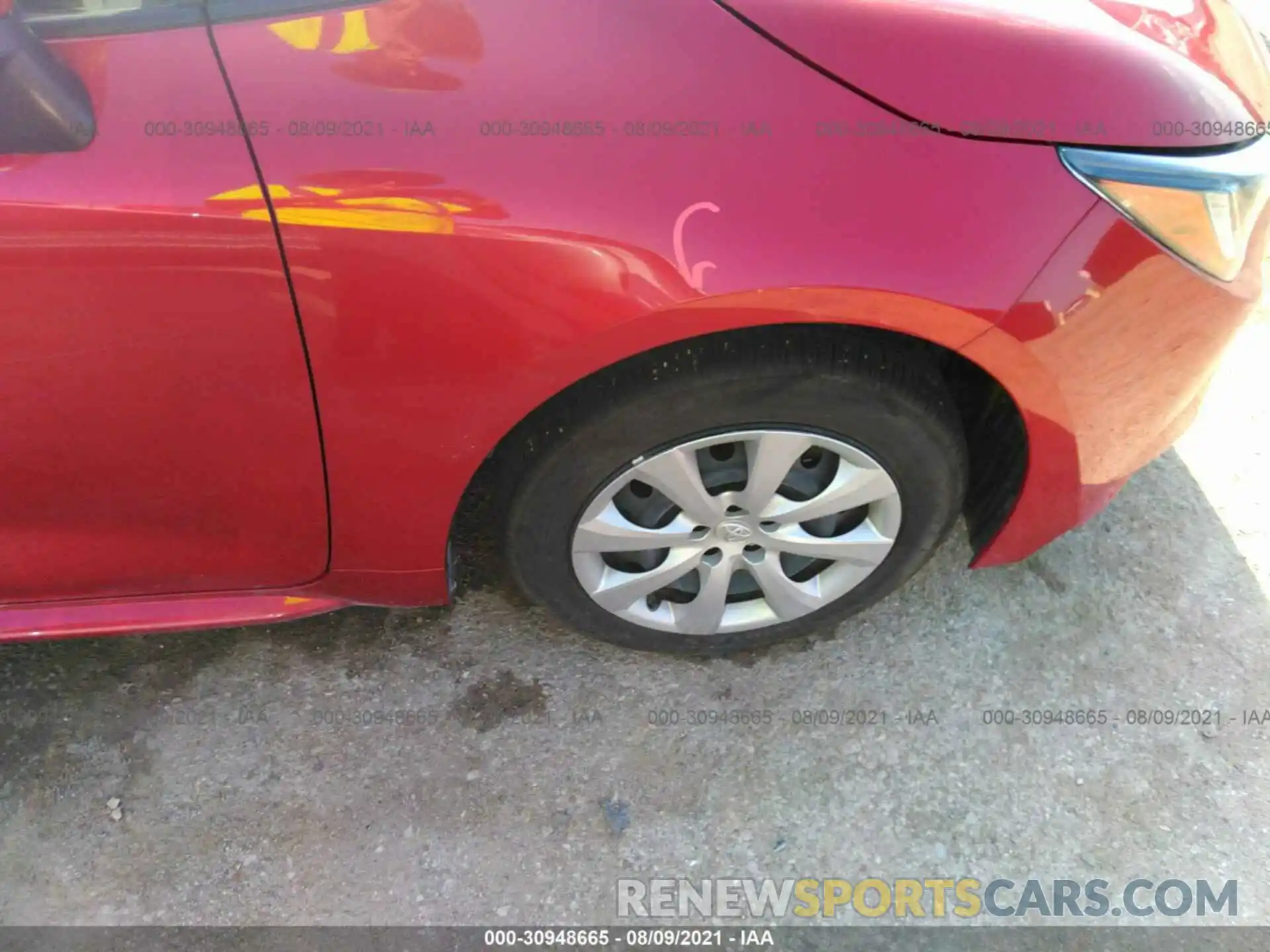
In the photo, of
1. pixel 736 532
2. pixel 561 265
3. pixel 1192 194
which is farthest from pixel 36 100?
pixel 1192 194

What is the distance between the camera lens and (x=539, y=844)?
1689 millimetres

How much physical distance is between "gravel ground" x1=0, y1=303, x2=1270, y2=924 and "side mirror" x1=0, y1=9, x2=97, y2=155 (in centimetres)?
111

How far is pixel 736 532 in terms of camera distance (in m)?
1.63

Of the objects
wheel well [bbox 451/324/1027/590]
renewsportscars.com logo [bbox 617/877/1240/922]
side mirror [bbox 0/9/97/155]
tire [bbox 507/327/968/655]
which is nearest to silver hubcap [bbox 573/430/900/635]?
tire [bbox 507/327/968/655]

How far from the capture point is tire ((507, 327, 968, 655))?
1.39m

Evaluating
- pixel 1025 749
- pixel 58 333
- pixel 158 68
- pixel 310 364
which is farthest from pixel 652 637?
pixel 158 68

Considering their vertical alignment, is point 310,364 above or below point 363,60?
below

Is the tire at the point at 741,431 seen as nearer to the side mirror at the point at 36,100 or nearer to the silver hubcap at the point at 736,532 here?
the silver hubcap at the point at 736,532

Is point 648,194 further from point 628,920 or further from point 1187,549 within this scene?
point 1187,549

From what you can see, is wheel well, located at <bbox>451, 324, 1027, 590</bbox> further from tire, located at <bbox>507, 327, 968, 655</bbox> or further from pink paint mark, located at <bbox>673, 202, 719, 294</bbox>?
pink paint mark, located at <bbox>673, 202, 719, 294</bbox>

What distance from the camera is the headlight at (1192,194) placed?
1.32 metres

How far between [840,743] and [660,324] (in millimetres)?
974

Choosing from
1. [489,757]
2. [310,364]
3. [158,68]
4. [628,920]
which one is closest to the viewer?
[158,68]

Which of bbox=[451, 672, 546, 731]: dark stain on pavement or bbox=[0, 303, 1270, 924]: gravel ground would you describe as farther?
bbox=[451, 672, 546, 731]: dark stain on pavement
